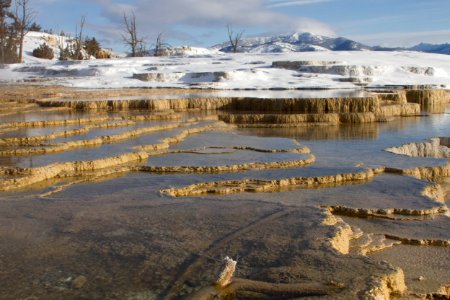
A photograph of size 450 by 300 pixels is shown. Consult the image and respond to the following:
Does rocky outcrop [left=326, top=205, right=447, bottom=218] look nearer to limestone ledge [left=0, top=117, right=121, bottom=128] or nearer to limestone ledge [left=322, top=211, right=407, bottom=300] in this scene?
limestone ledge [left=322, top=211, right=407, bottom=300]

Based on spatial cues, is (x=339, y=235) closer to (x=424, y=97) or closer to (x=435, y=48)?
(x=424, y=97)

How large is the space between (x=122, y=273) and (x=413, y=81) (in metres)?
22.9

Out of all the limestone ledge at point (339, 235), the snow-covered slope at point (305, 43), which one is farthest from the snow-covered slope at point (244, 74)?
the snow-covered slope at point (305, 43)

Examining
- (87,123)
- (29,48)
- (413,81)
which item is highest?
(29,48)

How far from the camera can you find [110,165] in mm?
7324

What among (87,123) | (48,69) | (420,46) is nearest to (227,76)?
(48,69)

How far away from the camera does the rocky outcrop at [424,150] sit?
9.41 m

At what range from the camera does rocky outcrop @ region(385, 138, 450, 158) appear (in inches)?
371

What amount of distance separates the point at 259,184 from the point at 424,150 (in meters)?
4.75

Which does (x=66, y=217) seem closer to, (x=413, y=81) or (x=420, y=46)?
(x=413, y=81)

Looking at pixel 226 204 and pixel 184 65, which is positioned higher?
pixel 184 65

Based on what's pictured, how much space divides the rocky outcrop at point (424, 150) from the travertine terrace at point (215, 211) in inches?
1.4

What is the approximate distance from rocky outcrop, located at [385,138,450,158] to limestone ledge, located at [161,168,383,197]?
8.90ft

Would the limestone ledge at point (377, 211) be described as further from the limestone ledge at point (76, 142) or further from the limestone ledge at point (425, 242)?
the limestone ledge at point (76, 142)
